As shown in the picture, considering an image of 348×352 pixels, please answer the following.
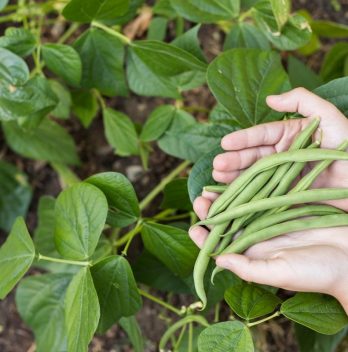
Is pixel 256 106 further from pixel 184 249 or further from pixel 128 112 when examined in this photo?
pixel 128 112

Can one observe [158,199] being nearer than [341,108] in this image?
No

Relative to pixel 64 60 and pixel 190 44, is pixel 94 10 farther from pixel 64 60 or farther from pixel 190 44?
pixel 190 44

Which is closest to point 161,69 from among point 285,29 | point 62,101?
point 285,29

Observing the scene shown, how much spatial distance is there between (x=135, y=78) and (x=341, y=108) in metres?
0.65

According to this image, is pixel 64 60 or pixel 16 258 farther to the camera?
pixel 64 60

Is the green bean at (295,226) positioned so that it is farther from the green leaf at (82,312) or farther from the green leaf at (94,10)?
the green leaf at (94,10)

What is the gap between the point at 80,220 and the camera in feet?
4.36

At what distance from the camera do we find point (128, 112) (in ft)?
7.26

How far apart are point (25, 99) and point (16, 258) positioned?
0.44 meters

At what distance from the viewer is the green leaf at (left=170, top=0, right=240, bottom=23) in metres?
1.47

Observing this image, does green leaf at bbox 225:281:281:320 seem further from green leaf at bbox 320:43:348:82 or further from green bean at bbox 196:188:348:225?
green leaf at bbox 320:43:348:82

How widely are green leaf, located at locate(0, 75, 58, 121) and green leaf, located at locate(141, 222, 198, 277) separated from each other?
0.46 meters

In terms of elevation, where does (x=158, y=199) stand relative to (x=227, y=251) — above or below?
below

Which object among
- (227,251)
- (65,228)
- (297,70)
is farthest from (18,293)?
(297,70)
